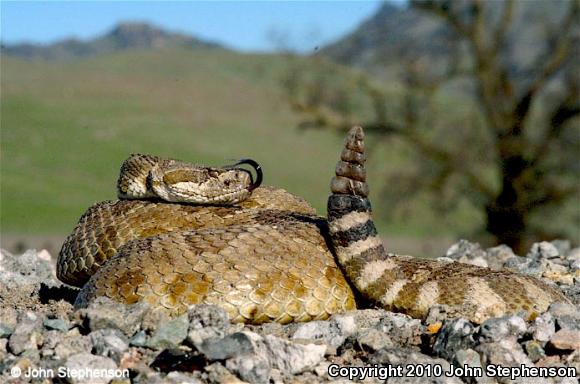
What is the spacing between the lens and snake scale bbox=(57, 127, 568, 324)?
5656mm

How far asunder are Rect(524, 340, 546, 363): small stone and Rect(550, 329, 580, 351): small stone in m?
0.08

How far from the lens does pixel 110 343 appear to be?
499 cm

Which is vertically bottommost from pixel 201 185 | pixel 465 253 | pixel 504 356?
pixel 504 356

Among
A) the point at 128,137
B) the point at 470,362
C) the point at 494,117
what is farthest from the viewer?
the point at 128,137

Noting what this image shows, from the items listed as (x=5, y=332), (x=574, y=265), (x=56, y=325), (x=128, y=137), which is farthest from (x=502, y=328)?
(x=128, y=137)

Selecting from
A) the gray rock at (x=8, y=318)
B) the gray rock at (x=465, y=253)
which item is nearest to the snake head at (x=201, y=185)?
the gray rock at (x=8, y=318)

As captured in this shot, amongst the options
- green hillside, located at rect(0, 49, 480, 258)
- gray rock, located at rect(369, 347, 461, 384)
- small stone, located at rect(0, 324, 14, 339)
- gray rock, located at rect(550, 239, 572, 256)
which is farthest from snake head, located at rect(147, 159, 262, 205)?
green hillside, located at rect(0, 49, 480, 258)

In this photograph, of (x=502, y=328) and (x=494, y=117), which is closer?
(x=502, y=328)

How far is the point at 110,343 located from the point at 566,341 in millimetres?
2727

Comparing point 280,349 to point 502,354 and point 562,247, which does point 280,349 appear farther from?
point 562,247

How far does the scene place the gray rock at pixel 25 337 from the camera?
514 centimetres

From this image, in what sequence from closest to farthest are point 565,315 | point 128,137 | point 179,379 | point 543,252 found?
1. point 179,379
2. point 565,315
3. point 543,252
4. point 128,137

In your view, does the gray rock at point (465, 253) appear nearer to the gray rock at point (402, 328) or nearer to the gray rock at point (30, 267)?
the gray rock at point (402, 328)

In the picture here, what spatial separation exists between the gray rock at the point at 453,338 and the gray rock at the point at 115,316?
1.84 m
